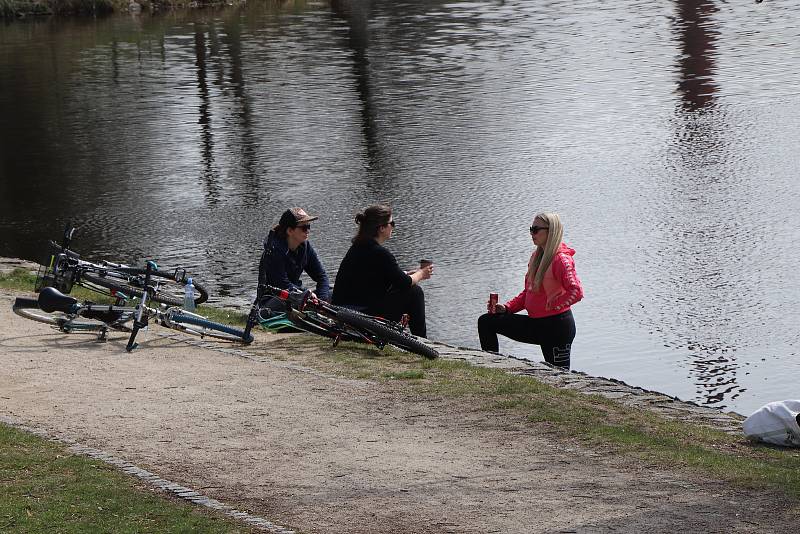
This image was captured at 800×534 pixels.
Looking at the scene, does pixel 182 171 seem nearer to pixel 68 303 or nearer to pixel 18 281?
pixel 18 281

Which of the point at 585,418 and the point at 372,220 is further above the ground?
the point at 372,220

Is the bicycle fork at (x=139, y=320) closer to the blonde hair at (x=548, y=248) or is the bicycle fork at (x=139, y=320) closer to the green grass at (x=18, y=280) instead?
the blonde hair at (x=548, y=248)

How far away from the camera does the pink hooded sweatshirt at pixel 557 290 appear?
10.0 meters

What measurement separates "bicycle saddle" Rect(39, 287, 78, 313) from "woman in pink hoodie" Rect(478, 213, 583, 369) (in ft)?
10.8

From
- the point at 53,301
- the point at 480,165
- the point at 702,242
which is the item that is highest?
the point at 53,301

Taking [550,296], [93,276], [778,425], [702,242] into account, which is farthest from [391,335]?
[702,242]

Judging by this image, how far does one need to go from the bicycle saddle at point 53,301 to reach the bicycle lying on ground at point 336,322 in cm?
131

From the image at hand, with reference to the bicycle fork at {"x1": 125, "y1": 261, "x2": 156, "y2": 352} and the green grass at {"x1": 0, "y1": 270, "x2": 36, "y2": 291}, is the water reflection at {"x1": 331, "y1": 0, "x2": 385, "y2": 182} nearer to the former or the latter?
the green grass at {"x1": 0, "y1": 270, "x2": 36, "y2": 291}

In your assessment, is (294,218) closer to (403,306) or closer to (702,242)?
(403,306)

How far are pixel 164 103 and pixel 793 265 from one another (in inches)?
649

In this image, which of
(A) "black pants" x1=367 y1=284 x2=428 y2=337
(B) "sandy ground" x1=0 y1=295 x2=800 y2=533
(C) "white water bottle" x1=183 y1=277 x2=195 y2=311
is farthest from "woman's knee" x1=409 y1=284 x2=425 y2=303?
(C) "white water bottle" x1=183 y1=277 x2=195 y2=311

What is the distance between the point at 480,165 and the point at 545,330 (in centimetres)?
990

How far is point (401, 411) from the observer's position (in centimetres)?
837

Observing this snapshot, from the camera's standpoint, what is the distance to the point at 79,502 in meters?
6.50
